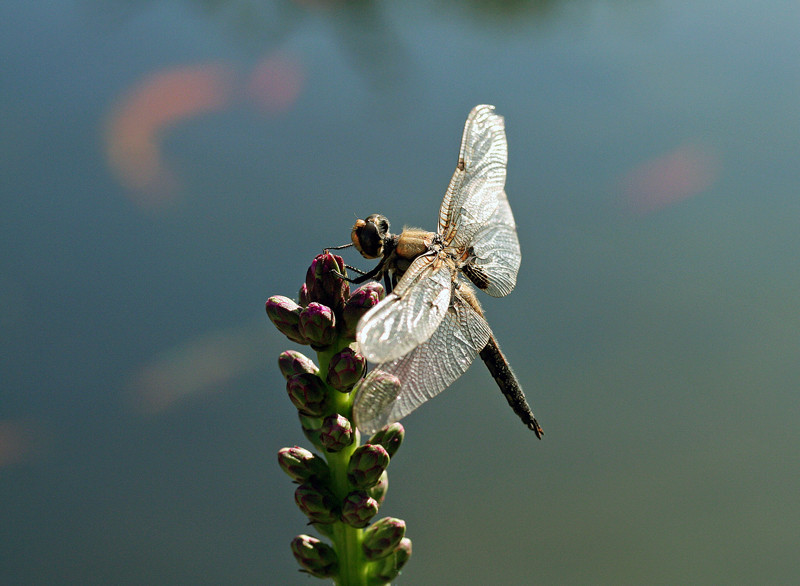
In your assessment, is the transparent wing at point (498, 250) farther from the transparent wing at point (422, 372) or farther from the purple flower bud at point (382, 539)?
the purple flower bud at point (382, 539)

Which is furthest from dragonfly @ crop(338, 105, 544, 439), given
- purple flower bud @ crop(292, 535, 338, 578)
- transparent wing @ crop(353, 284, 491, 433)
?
purple flower bud @ crop(292, 535, 338, 578)

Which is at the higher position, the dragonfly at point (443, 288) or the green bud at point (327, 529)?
the dragonfly at point (443, 288)

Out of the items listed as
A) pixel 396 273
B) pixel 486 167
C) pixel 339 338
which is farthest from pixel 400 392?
pixel 486 167

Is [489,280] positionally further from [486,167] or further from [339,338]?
[339,338]

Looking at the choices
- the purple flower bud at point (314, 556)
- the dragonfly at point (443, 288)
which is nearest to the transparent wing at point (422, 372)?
the dragonfly at point (443, 288)

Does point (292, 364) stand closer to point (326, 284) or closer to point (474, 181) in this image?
point (326, 284)

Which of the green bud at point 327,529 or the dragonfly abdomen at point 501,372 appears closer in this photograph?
the green bud at point 327,529
